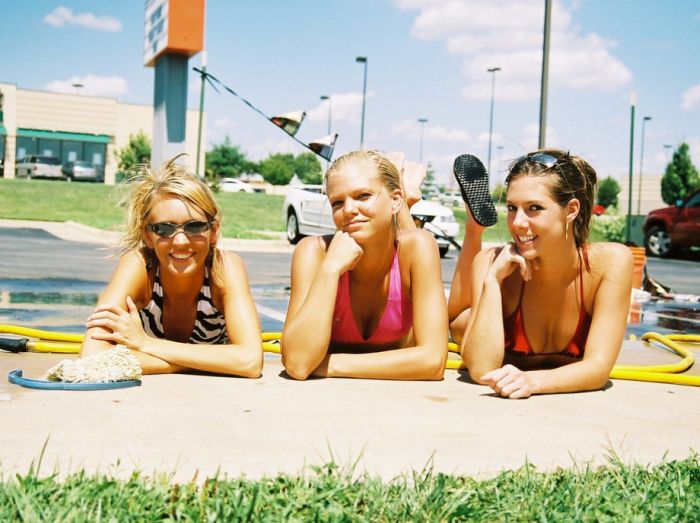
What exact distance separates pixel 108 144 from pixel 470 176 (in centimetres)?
7907

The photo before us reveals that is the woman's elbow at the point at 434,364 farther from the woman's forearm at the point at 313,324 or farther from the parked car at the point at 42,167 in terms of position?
the parked car at the point at 42,167

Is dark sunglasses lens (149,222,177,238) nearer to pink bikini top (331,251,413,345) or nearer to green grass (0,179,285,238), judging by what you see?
pink bikini top (331,251,413,345)

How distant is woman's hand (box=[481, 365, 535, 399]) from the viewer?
3.84 metres

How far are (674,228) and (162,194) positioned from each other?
69.6ft

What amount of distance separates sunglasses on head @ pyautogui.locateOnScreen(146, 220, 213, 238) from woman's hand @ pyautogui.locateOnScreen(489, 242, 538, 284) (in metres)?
1.45

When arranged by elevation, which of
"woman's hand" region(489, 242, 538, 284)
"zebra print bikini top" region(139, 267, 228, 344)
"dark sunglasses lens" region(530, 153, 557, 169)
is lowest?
"zebra print bikini top" region(139, 267, 228, 344)

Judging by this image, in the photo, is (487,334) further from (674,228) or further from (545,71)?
(674,228)

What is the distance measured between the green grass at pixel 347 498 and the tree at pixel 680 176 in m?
61.1

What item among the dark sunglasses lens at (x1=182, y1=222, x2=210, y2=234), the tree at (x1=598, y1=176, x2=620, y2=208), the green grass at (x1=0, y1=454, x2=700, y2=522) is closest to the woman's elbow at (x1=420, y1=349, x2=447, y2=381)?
the dark sunglasses lens at (x1=182, y1=222, x2=210, y2=234)

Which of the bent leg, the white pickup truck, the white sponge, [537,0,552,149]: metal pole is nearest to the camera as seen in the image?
the white sponge

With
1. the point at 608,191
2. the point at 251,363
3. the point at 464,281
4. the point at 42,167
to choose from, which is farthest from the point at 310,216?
the point at 608,191

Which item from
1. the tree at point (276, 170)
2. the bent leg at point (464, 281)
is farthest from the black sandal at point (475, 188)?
the tree at point (276, 170)

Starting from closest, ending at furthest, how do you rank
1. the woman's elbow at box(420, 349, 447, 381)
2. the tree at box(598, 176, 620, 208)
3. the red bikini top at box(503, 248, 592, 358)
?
the woman's elbow at box(420, 349, 447, 381) → the red bikini top at box(503, 248, 592, 358) → the tree at box(598, 176, 620, 208)

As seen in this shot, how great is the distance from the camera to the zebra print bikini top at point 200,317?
444cm
